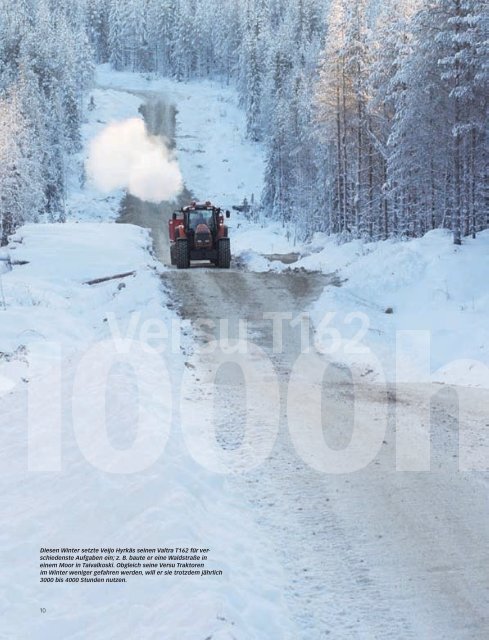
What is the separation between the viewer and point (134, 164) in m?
69.4

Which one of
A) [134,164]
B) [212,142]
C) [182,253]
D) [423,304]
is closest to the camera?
[423,304]

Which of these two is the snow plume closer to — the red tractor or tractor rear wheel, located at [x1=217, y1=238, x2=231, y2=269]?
the red tractor

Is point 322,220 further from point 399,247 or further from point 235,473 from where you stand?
point 235,473

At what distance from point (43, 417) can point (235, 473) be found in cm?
334

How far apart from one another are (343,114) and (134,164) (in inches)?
1664

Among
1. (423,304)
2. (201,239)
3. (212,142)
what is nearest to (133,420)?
(423,304)

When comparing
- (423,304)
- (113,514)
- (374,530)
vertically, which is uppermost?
(423,304)

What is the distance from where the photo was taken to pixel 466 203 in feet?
81.2

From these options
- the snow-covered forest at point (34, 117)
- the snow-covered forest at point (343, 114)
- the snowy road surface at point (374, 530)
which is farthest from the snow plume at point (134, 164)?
the snowy road surface at point (374, 530)

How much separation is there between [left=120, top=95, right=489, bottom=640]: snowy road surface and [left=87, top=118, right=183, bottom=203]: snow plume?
54781 mm

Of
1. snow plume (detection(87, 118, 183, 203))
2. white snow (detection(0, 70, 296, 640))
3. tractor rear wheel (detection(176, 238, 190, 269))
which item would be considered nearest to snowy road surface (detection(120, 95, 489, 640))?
white snow (detection(0, 70, 296, 640))

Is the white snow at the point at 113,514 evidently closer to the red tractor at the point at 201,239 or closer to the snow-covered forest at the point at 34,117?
the red tractor at the point at 201,239

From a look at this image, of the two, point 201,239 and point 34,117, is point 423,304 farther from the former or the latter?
point 34,117

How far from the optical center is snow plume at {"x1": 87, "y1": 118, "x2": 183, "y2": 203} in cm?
6351
